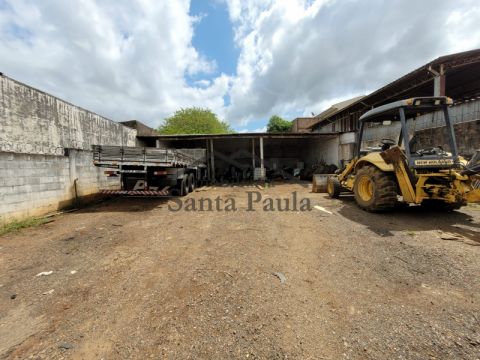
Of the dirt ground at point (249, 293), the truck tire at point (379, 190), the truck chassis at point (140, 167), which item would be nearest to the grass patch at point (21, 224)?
the dirt ground at point (249, 293)

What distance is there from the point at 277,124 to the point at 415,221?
41372 millimetres

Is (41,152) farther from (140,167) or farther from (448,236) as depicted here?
(448,236)

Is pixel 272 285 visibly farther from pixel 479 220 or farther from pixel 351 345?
pixel 479 220

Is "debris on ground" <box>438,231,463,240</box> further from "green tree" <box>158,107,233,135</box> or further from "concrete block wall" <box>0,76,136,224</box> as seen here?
"green tree" <box>158,107,233,135</box>

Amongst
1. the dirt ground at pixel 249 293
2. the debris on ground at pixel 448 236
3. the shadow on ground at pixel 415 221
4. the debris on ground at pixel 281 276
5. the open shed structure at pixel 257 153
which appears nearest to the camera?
the dirt ground at pixel 249 293

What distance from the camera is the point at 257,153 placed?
73.7 ft

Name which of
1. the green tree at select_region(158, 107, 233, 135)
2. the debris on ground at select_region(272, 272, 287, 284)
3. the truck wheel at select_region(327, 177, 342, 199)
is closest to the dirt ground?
the debris on ground at select_region(272, 272, 287, 284)

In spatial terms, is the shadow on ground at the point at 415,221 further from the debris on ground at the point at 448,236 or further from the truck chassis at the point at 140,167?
the truck chassis at the point at 140,167

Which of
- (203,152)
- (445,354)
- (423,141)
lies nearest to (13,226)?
(445,354)

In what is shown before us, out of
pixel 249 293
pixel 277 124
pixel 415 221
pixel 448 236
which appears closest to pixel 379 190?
pixel 415 221

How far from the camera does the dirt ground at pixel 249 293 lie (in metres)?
1.76

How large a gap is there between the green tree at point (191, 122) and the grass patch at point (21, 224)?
97.2ft

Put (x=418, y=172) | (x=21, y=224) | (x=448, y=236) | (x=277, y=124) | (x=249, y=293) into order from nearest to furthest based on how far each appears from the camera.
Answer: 1. (x=249, y=293)
2. (x=448, y=236)
3. (x=418, y=172)
4. (x=21, y=224)
5. (x=277, y=124)

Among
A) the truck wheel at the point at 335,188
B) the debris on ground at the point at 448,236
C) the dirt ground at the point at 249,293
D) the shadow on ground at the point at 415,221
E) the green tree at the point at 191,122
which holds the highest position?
the green tree at the point at 191,122
